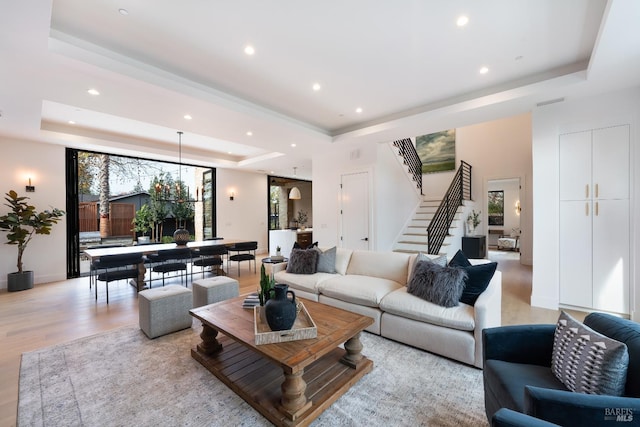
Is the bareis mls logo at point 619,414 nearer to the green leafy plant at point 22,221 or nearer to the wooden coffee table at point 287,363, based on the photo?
the wooden coffee table at point 287,363

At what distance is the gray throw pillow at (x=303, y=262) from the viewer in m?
→ 4.06

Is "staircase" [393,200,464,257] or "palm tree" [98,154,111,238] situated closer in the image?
"staircase" [393,200,464,257]

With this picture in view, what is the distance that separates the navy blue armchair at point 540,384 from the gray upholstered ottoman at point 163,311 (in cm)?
310

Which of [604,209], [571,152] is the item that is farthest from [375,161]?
[604,209]

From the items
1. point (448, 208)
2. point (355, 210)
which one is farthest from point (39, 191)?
point (448, 208)

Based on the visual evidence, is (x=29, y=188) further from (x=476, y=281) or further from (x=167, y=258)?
(x=476, y=281)

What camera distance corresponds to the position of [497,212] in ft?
35.9

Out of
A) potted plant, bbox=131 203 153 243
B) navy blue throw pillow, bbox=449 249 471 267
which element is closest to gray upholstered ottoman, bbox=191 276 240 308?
navy blue throw pillow, bbox=449 249 471 267

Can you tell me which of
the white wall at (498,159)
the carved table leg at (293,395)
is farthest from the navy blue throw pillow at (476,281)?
the white wall at (498,159)

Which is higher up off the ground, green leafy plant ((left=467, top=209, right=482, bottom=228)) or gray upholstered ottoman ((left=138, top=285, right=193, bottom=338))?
green leafy plant ((left=467, top=209, right=482, bottom=228))

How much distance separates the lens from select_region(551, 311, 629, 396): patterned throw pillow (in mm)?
1234

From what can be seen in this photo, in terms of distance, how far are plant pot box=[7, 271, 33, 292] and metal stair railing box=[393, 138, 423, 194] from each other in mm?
7968

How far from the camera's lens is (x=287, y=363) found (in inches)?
67.8

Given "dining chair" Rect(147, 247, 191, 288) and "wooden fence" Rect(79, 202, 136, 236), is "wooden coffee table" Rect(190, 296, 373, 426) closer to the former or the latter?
"dining chair" Rect(147, 247, 191, 288)
